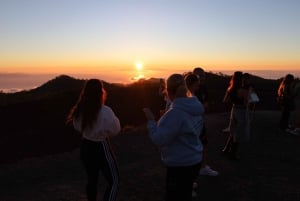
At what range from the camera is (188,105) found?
548 centimetres

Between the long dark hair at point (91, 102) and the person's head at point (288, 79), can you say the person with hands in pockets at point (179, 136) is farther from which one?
the person's head at point (288, 79)

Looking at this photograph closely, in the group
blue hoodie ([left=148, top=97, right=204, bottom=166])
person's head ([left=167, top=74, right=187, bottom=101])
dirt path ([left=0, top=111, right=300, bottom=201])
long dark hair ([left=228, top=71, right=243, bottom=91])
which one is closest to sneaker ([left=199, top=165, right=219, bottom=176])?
dirt path ([left=0, top=111, right=300, bottom=201])

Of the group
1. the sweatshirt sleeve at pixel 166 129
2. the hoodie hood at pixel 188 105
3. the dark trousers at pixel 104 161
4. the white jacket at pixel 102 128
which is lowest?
the dark trousers at pixel 104 161

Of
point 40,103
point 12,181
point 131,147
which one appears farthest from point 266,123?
point 40,103

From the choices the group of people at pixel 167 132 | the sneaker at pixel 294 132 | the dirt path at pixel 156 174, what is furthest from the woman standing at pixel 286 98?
the group of people at pixel 167 132

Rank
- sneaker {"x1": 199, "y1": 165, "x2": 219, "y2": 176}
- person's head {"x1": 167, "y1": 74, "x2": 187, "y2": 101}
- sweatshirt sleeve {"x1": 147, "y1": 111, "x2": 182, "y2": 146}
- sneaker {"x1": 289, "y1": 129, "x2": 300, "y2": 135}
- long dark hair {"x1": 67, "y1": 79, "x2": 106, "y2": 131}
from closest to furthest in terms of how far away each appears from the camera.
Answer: sweatshirt sleeve {"x1": 147, "y1": 111, "x2": 182, "y2": 146}
person's head {"x1": 167, "y1": 74, "x2": 187, "y2": 101}
long dark hair {"x1": 67, "y1": 79, "x2": 106, "y2": 131}
sneaker {"x1": 199, "y1": 165, "x2": 219, "y2": 176}
sneaker {"x1": 289, "y1": 129, "x2": 300, "y2": 135}

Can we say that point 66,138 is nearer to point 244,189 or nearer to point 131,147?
point 131,147

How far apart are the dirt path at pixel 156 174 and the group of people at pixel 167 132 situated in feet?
2.77

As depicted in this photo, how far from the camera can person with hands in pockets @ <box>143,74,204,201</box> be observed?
17.6 feet

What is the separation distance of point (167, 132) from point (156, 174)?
5197 mm

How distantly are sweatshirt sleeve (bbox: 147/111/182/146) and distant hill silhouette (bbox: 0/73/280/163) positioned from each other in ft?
36.6

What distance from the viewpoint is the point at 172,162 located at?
5.54 meters

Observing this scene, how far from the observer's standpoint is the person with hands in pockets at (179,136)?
5379 millimetres

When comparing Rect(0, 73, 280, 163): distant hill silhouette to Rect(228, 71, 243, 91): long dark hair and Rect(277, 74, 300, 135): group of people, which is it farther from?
Rect(228, 71, 243, 91): long dark hair
